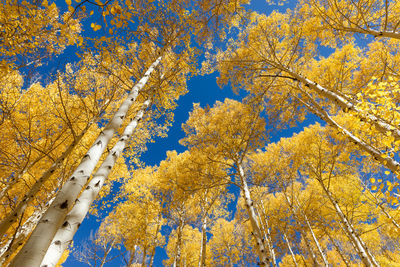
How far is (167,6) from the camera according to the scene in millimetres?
5117

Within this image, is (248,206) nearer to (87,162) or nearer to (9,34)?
(87,162)

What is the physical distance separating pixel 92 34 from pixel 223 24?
13.0ft

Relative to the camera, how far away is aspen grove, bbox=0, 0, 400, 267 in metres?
3.22

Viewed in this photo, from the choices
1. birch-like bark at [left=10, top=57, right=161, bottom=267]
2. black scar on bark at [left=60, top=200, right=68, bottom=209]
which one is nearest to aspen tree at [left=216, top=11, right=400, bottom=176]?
birch-like bark at [left=10, top=57, right=161, bottom=267]

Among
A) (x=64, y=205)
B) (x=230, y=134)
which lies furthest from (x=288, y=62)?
(x=64, y=205)

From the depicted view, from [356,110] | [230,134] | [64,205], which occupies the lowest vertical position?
[64,205]

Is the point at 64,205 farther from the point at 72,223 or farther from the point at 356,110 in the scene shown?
the point at 356,110

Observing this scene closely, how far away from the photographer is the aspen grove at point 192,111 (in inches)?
127

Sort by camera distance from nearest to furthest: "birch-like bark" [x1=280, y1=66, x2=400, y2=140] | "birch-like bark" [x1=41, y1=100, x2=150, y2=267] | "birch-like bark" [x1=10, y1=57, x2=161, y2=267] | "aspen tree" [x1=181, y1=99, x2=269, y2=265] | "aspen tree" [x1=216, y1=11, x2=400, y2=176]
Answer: "birch-like bark" [x1=10, y1=57, x2=161, y2=267]
"birch-like bark" [x1=41, y1=100, x2=150, y2=267]
"birch-like bark" [x1=280, y1=66, x2=400, y2=140]
"aspen tree" [x1=216, y1=11, x2=400, y2=176]
"aspen tree" [x1=181, y1=99, x2=269, y2=265]

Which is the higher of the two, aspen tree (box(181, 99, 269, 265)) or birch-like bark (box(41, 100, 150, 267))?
aspen tree (box(181, 99, 269, 265))

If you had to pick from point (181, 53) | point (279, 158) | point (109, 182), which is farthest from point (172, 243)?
point (181, 53)

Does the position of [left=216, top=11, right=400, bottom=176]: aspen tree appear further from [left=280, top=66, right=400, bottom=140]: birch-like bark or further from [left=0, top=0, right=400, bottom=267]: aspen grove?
[left=280, top=66, right=400, bottom=140]: birch-like bark

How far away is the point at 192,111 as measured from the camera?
8711mm

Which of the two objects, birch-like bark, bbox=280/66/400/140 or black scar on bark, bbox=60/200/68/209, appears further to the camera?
birch-like bark, bbox=280/66/400/140
